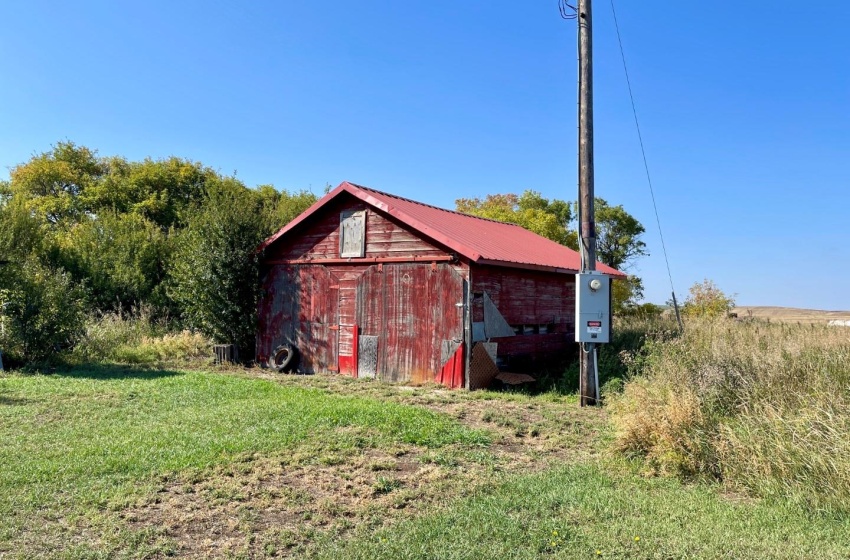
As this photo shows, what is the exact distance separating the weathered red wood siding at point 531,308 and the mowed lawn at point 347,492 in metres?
3.76

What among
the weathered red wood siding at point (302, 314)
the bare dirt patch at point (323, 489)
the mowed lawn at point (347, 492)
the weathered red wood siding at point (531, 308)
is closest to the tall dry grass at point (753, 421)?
the mowed lawn at point (347, 492)

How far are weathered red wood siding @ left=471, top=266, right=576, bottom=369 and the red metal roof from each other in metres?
0.42

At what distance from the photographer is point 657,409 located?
6223 millimetres

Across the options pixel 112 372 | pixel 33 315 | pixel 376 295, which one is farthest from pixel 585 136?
pixel 33 315

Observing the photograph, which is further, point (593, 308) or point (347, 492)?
point (593, 308)

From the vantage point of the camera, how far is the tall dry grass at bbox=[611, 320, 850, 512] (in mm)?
4922

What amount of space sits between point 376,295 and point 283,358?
3188 millimetres

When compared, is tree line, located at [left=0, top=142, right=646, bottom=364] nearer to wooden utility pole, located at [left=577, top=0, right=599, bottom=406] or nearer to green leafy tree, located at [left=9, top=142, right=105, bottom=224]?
green leafy tree, located at [left=9, top=142, right=105, bottom=224]

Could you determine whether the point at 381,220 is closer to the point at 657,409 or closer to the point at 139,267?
the point at 657,409

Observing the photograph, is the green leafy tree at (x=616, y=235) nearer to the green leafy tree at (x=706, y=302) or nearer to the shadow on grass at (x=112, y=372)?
the green leafy tree at (x=706, y=302)

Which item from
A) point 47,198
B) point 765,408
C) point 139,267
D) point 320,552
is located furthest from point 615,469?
point 47,198

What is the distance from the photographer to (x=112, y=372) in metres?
12.6

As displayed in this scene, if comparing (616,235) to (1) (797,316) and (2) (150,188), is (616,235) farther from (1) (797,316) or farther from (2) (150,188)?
(2) (150,188)

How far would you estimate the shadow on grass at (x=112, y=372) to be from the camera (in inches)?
472
